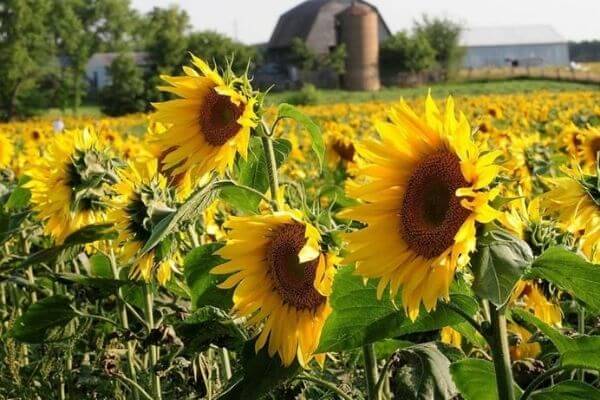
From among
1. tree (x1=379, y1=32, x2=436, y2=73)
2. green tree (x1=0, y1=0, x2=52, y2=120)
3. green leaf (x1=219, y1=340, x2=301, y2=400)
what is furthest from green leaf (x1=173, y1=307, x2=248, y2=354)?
tree (x1=379, y1=32, x2=436, y2=73)

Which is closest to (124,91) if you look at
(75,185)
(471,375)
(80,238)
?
(75,185)

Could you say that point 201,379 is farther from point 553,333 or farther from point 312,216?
point 553,333

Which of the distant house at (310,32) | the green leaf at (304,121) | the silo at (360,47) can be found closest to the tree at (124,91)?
the distant house at (310,32)

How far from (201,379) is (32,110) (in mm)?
36786

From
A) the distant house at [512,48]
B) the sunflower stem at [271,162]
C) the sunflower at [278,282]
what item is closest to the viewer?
the sunflower at [278,282]

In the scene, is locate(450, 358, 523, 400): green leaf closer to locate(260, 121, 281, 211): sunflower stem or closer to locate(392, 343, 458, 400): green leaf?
locate(392, 343, 458, 400): green leaf

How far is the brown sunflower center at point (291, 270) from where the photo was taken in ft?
4.17

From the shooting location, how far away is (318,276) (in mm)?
1168

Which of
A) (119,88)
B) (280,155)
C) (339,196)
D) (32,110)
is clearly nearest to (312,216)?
(280,155)

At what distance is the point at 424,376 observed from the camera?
1165 mm

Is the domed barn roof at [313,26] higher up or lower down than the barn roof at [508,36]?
higher up

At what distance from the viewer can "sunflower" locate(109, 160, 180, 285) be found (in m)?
1.64

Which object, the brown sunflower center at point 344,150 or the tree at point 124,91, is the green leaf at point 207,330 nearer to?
the brown sunflower center at point 344,150

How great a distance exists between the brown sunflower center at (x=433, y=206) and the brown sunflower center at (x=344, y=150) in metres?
3.39
